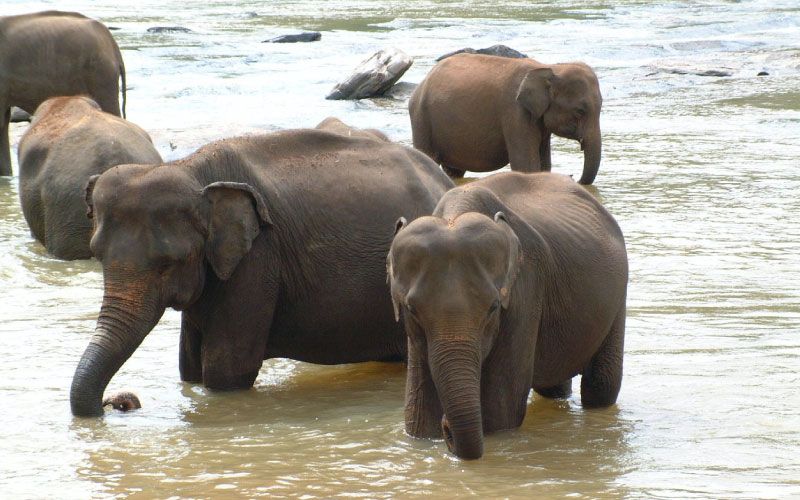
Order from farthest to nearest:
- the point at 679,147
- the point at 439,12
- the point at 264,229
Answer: the point at 439,12 → the point at 679,147 → the point at 264,229

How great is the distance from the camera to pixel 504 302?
5.16m

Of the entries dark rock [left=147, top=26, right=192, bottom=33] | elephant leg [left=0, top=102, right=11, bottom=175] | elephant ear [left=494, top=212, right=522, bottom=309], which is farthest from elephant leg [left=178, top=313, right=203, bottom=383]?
dark rock [left=147, top=26, right=192, bottom=33]

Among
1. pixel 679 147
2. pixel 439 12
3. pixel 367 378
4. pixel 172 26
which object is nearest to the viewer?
pixel 367 378

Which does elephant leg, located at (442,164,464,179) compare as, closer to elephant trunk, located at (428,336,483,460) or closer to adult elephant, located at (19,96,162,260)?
adult elephant, located at (19,96,162,260)

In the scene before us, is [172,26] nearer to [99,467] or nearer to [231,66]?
[231,66]

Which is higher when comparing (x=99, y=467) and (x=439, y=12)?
(x=99, y=467)

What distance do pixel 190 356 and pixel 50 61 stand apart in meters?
8.46

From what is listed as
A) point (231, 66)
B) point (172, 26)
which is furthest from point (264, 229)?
point (172, 26)

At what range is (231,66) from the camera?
25.9 metres

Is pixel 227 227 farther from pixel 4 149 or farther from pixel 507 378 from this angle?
pixel 4 149

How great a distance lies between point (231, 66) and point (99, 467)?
20.9 metres

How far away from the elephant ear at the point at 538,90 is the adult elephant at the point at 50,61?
13.2 ft

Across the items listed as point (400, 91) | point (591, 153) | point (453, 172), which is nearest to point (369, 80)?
point (400, 91)

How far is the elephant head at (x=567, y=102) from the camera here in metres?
13.7
